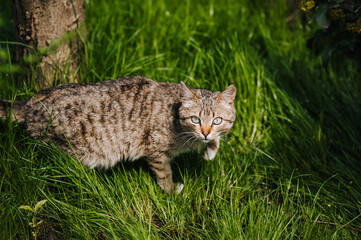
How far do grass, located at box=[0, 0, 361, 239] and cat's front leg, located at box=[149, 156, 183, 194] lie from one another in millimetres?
69

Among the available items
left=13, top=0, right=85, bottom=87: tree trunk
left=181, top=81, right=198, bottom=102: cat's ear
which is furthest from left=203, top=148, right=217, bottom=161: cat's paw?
left=13, top=0, right=85, bottom=87: tree trunk

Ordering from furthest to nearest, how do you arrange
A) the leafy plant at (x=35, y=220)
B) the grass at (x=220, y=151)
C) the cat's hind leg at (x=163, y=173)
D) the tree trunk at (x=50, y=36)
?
the tree trunk at (x=50, y=36) → the cat's hind leg at (x=163, y=173) → the grass at (x=220, y=151) → the leafy plant at (x=35, y=220)

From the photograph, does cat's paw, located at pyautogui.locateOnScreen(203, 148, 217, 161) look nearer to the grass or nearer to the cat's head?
the grass

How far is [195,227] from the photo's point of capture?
281 centimetres

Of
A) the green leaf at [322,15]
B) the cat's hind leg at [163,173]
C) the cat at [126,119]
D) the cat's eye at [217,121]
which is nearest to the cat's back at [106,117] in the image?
the cat at [126,119]

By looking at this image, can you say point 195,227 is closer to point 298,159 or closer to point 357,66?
point 298,159

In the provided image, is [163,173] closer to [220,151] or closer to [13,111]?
[220,151]

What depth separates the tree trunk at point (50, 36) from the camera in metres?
3.26

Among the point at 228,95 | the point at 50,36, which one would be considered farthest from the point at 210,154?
the point at 50,36

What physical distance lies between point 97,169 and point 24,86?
108cm

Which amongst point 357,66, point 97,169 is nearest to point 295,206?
point 97,169

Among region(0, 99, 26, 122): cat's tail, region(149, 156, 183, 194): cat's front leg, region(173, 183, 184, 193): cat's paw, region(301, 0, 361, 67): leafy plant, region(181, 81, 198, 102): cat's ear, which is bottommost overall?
region(173, 183, 184, 193): cat's paw

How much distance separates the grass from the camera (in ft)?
8.95

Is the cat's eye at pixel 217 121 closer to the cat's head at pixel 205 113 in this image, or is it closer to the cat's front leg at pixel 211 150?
the cat's head at pixel 205 113
